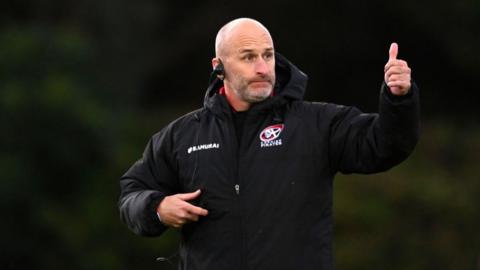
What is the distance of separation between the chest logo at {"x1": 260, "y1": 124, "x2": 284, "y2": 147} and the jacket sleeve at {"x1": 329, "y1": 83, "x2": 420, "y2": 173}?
0.79 feet

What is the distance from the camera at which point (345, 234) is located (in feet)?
56.0

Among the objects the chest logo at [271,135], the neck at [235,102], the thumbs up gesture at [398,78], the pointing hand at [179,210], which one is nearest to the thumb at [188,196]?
the pointing hand at [179,210]

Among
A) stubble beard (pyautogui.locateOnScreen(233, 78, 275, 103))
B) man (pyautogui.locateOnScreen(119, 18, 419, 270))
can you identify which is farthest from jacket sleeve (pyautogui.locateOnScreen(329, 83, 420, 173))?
stubble beard (pyautogui.locateOnScreen(233, 78, 275, 103))

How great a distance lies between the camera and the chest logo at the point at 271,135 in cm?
595

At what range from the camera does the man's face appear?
240 inches

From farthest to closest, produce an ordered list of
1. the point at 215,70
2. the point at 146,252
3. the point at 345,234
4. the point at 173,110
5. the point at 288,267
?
the point at 173,110
the point at 146,252
the point at 345,234
the point at 215,70
the point at 288,267

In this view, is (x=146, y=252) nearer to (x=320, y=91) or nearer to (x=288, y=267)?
(x=320, y=91)

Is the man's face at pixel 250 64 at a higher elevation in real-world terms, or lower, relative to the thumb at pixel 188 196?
higher

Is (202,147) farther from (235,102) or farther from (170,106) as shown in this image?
(170,106)

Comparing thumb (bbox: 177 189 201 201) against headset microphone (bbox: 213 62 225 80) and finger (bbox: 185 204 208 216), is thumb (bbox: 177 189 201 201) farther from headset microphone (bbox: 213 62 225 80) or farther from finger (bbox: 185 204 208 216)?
headset microphone (bbox: 213 62 225 80)

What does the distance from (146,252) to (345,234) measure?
3345 mm

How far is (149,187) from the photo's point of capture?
20.7 feet

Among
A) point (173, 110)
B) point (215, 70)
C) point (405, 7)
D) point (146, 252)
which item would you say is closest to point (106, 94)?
point (173, 110)

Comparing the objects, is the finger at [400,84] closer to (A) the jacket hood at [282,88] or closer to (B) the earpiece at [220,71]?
(A) the jacket hood at [282,88]
